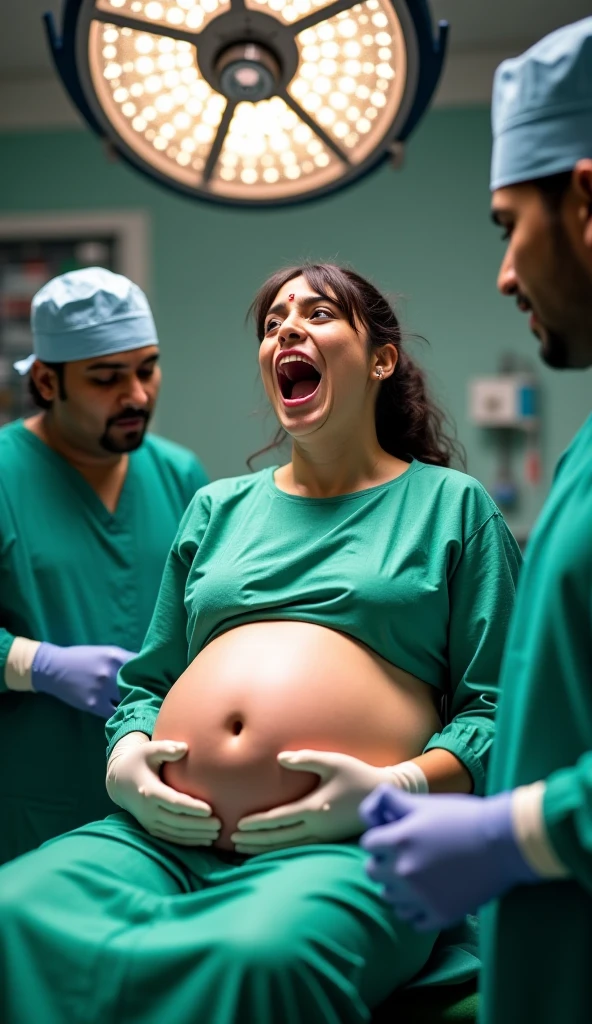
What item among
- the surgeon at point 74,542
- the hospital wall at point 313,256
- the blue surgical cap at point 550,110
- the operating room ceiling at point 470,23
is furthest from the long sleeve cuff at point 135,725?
the operating room ceiling at point 470,23

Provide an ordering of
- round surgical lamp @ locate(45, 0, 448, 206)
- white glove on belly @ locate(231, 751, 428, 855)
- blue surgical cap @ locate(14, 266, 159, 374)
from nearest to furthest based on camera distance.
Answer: round surgical lamp @ locate(45, 0, 448, 206), white glove on belly @ locate(231, 751, 428, 855), blue surgical cap @ locate(14, 266, 159, 374)

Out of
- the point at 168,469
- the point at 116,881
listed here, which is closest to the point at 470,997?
the point at 116,881

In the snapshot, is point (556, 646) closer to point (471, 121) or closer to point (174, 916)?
point (174, 916)

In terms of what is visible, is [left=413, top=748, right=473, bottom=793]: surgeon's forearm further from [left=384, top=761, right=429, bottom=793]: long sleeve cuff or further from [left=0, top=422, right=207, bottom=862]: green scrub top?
A: [left=0, top=422, right=207, bottom=862]: green scrub top

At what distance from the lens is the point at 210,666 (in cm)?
147

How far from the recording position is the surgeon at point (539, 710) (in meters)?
1.01

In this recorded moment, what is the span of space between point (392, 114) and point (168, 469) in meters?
1.20

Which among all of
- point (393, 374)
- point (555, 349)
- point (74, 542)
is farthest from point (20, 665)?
point (555, 349)

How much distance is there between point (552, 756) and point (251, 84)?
0.84 meters

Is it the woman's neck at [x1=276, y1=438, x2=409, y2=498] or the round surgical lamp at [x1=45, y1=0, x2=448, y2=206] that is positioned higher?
the round surgical lamp at [x1=45, y1=0, x2=448, y2=206]

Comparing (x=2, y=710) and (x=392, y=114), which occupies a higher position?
(x=392, y=114)

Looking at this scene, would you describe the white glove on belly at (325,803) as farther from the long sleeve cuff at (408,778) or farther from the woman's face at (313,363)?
the woman's face at (313,363)

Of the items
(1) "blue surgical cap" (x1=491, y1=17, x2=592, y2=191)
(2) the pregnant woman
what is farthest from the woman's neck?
(1) "blue surgical cap" (x1=491, y1=17, x2=592, y2=191)

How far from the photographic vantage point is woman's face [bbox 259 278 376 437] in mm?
1601
